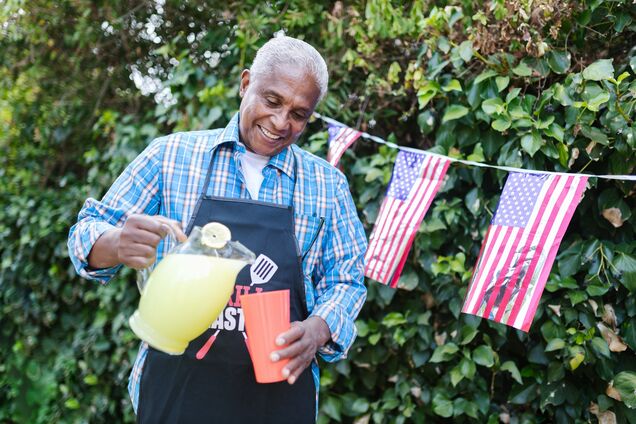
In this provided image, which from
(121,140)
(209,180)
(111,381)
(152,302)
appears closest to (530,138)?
(209,180)

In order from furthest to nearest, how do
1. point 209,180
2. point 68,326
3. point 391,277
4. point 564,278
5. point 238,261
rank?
point 68,326, point 391,277, point 564,278, point 209,180, point 238,261

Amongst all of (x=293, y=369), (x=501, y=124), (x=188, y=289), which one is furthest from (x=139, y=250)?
(x=501, y=124)

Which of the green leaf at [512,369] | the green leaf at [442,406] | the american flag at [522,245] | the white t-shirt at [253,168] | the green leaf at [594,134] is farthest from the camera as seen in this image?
the green leaf at [442,406]

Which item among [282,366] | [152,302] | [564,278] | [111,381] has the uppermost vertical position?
[152,302]

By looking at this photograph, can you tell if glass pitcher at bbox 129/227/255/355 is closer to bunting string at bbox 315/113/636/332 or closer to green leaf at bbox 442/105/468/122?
bunting string at bbox 315/113/636/332

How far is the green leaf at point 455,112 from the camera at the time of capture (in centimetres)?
233

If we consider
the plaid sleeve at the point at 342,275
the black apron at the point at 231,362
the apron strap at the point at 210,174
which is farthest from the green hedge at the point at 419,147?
the black apron at the point at 231,362

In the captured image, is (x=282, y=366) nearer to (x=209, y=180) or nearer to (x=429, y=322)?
(x=209, y=180)

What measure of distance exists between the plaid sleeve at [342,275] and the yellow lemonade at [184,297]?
0.31 metres

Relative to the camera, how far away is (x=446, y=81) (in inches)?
97.5

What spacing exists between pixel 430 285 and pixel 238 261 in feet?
4.63

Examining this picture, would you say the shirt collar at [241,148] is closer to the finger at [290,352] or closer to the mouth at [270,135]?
the mouth at [270,135]

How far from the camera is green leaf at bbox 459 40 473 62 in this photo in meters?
2.30

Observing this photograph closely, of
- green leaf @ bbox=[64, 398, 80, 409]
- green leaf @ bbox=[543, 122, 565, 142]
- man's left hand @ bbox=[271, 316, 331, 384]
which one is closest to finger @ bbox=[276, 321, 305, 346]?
man's left hand @ bbox=[271, 316, 331, 384]
